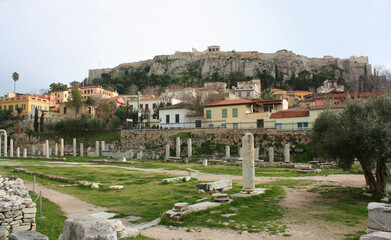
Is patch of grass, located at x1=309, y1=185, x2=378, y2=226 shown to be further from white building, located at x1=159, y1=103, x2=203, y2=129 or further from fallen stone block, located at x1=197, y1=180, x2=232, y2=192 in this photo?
white building, located at x1=159, y1=103, x2=203, y2=129

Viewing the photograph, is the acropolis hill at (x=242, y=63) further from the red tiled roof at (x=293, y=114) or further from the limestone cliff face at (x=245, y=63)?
the red tiled roof at (x=293, y=114)

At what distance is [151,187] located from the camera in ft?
56.5

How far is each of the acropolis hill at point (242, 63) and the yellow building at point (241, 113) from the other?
248 feet

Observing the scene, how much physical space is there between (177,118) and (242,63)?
8412 centimetres

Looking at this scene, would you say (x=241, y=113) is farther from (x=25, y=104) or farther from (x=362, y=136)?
(x=25, y=104)

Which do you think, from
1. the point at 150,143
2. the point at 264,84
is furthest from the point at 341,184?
the point at 264,84

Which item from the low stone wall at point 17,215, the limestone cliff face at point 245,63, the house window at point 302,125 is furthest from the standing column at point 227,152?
the limestone cliff face at point 245,63

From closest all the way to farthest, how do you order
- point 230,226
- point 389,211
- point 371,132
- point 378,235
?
point 378,235, point 389,211, point 230,226, point 371,132

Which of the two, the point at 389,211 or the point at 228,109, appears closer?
the point at 389,211

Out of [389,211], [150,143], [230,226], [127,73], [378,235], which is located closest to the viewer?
[378,235]

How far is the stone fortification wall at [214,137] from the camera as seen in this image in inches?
1484

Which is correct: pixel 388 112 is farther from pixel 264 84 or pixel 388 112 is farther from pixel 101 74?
pixel 101 74

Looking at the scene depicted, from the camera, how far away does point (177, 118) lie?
167ft

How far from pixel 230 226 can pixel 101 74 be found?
14704cm
